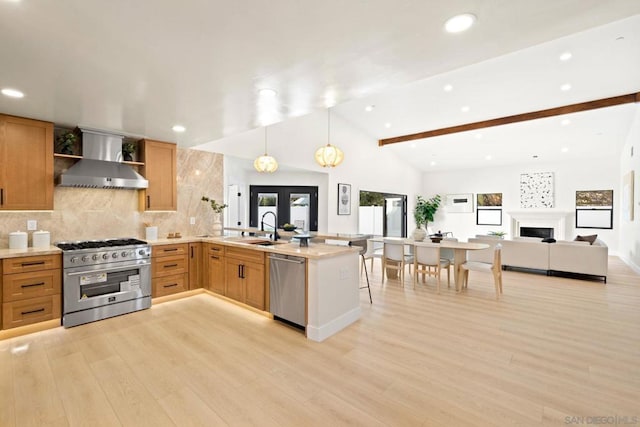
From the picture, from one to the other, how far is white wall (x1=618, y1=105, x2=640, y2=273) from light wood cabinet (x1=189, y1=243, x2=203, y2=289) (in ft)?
27.4

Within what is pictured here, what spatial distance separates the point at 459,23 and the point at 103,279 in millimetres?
4306

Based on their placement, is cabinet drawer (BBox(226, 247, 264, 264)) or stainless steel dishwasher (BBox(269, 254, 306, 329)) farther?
cabinet drawer (BBox(226, 247, 264, 264))

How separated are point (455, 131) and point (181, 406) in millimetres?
8237

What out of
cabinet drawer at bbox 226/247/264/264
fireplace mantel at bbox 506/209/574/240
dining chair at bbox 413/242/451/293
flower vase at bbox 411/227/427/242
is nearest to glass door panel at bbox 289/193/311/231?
flower vase at bbox 411/227/427/242

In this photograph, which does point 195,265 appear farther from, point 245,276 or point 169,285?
point 245,276

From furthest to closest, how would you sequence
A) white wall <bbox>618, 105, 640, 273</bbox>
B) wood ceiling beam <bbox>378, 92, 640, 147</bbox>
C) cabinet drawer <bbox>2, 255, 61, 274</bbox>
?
white wall <bbox>618, 105, 640, 273</bbox> < wood ceiling beam <bbox>378, 92, 640, 147</bbox> < cabinet drawer <bbox>2, 255, 61, 274</bbox>

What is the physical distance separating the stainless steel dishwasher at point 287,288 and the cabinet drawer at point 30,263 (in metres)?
2.37

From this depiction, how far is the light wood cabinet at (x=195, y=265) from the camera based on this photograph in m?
4.41

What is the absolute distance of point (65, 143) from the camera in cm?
358

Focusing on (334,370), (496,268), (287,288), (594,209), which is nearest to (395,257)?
(496,268)

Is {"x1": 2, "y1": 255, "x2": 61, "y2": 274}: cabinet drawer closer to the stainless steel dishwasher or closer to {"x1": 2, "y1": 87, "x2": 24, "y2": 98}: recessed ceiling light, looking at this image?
{"x1": 2, "y1": 87, "x2": 24, "y2": 98}: recessed ceiling light

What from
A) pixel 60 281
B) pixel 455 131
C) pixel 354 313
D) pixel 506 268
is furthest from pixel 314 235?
pixel 455 131

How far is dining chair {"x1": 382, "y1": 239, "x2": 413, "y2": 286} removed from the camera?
16.9 ft

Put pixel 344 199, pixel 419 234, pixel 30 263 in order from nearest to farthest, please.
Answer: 1. pixel 30 263
2. pixel 419 234
3. pixel 344 199
